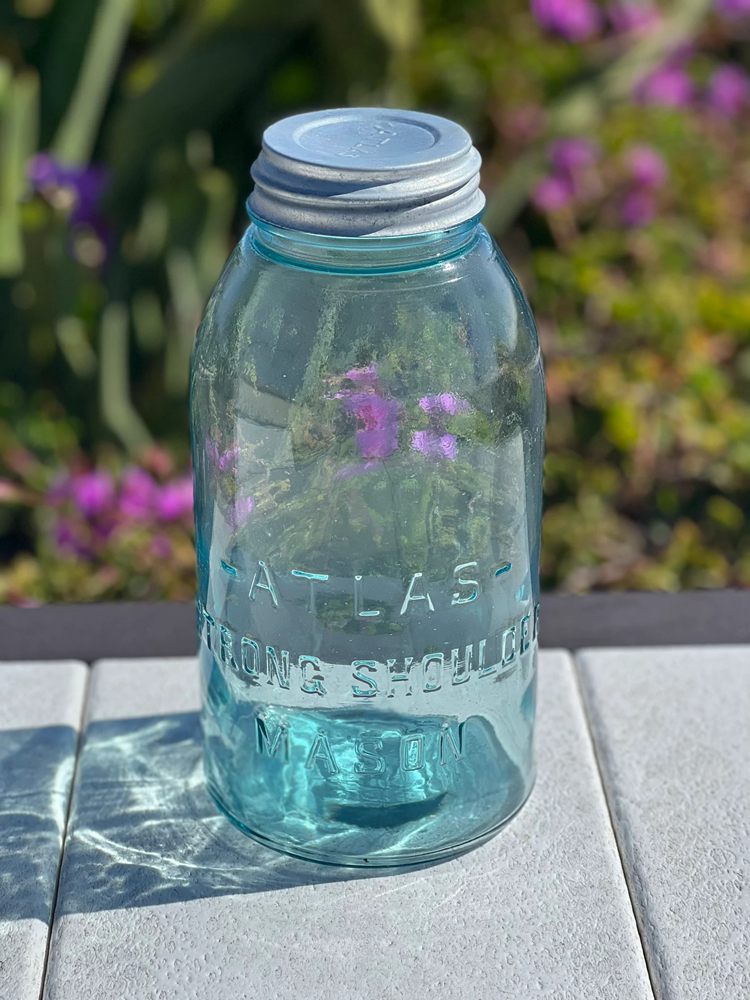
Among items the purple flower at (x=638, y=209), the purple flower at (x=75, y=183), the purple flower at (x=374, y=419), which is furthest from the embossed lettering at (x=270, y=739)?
the purple flower at (x=638, y=209)

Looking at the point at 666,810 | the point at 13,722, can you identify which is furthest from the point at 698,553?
the point at 13,722

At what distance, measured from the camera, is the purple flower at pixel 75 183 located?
1.85 metres

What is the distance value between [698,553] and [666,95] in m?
0.97

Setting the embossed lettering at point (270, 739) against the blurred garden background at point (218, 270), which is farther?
the blurred garden background at point (218, 270)

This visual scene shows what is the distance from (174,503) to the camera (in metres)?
1.80

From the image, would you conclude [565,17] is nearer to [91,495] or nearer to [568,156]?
[568,156]

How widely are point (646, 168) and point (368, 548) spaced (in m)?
1.49

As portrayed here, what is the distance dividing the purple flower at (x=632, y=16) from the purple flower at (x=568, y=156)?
0.95 feet

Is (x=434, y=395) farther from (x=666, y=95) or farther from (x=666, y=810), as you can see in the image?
(x=666, y=95)

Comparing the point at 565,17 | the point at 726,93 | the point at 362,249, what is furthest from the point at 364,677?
the point at 726,93

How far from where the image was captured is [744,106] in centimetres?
275

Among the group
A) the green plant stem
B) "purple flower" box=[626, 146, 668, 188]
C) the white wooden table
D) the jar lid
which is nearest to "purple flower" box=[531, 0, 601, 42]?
"purple flower" box=[626, 146, 668, 188]

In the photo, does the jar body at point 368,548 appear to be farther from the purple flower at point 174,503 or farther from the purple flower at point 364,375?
the purple flower at point 174,503

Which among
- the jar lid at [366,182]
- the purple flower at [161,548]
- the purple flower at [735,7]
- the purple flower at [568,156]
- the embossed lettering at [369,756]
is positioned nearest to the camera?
the jar lid at [366,182]
